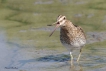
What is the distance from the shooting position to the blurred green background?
11.0 metres

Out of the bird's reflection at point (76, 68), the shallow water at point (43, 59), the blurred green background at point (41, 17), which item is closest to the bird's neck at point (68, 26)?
the shallow water at point (43, 59)

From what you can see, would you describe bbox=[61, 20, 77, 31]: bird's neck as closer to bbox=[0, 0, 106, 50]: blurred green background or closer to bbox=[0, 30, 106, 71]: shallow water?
bbox=[0, 30, 106, 71]: shallow water

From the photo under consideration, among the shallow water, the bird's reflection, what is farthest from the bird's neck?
the bird's reflection

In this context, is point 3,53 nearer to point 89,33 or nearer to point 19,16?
point 89,33

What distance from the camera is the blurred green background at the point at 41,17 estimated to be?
1099cm

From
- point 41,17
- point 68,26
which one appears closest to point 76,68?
point 68,26

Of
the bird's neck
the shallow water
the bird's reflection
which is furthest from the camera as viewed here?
the bird's neck

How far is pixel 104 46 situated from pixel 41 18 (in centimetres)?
339

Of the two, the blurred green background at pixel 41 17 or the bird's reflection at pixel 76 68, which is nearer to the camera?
the bird's reflection at pixel 76 68

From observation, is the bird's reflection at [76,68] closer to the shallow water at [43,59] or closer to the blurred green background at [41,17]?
the shallow water at [43,59]

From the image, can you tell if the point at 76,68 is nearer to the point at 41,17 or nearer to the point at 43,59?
the point at 43,59

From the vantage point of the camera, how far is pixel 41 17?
42.7ft

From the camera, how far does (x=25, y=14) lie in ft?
44.4

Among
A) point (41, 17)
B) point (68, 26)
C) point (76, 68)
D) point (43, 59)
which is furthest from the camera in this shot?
point (41, 17)
